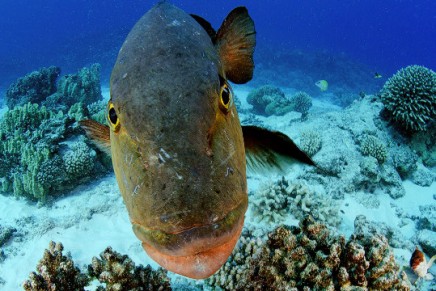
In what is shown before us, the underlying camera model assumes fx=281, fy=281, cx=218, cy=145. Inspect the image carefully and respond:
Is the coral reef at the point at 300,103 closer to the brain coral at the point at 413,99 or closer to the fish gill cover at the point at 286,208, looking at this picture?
the fish gill cover at the point at 286,208

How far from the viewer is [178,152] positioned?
1470 mm

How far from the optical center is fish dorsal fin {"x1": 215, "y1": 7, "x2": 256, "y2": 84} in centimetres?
337

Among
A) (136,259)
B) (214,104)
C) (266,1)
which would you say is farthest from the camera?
(266,1)

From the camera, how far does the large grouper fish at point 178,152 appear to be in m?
1.37

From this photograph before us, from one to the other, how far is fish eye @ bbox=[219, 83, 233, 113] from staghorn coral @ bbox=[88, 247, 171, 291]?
2439 millimetres

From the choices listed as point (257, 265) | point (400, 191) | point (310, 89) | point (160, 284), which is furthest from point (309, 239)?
point (310, 89)

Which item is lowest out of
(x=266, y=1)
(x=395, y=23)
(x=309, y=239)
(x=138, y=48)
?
(x=395, y=23)

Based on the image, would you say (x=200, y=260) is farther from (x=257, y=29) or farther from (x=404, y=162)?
(x=257, y=29)

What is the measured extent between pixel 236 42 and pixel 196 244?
109 inches

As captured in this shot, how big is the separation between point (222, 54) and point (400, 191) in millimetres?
6233

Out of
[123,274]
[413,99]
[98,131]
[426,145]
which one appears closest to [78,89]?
[98,131]

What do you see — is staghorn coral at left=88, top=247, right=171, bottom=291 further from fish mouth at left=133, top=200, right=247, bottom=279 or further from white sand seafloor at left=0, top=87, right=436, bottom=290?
fish mouth at left=133, top=200, right=247, bottom=279

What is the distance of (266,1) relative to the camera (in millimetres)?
145625

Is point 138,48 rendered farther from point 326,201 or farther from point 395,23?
point 395,23
